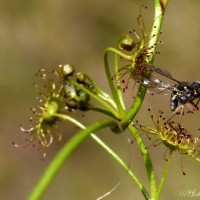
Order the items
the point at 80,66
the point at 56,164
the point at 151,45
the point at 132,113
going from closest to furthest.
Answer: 1. the point at 56,164
2. the point at 132,113
3. the point at 151,45
4. the point at 80,66

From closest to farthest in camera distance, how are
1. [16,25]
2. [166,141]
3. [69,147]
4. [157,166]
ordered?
[69,147]
[166,141]
[157,166]
[16,25]

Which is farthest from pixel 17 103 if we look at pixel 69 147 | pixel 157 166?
pixel 69 147

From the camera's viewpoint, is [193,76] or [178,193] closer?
[178,193]

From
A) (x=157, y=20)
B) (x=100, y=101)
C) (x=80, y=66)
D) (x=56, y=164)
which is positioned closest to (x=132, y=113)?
(x=100, y=101)

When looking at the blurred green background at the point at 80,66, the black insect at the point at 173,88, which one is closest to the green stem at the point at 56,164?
the black insect at the point at 173,88

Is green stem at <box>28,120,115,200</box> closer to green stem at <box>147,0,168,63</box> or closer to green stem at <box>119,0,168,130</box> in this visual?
green stem at <box>119,0,168,130</box>

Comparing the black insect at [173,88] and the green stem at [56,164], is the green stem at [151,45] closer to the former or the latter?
the black insect at [173,88]

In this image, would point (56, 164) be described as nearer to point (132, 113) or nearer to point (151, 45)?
point (132, 113)

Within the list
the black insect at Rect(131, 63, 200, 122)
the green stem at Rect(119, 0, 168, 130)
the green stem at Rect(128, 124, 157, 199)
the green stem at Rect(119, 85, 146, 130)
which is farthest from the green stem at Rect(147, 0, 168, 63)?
the green stem at Rect(128, 124, 157, 199)

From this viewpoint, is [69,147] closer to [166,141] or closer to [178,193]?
[166,141]
